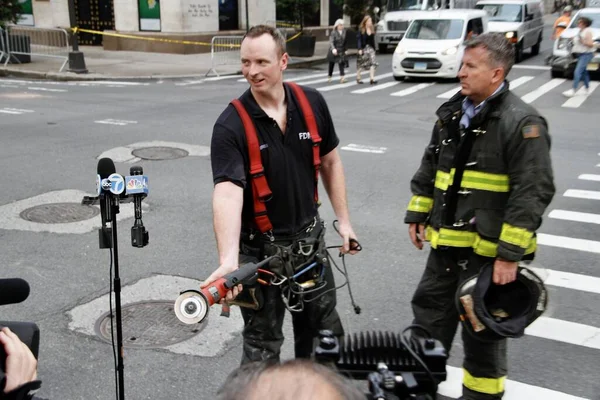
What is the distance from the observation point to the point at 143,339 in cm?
497

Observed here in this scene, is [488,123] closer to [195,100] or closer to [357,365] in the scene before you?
[357,365]

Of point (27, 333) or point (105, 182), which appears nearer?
point (27, 333)

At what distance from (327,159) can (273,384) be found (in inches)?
108

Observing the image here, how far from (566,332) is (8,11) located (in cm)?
2130

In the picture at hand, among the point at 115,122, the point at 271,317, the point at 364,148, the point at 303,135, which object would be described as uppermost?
the point at 303,135

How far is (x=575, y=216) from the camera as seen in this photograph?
779 centimetres

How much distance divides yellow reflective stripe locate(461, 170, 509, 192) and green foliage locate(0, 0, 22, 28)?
2118cm

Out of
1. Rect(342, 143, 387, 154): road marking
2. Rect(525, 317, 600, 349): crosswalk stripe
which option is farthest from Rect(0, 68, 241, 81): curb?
Rect(525, 317, 600, 349): crosswalk stripe

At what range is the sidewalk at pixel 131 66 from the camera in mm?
20734

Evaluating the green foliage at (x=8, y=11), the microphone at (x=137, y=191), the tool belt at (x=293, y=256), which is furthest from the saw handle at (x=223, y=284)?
the green foliage at (x=8, y=11)

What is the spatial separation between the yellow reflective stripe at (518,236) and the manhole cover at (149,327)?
8.39ft

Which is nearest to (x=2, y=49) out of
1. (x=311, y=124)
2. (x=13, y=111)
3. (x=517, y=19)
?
(x=13, y=111)

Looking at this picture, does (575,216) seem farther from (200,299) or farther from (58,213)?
(200,299)

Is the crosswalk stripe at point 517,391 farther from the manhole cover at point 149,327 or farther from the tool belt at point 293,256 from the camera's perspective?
the manhole cover at point 149,327
